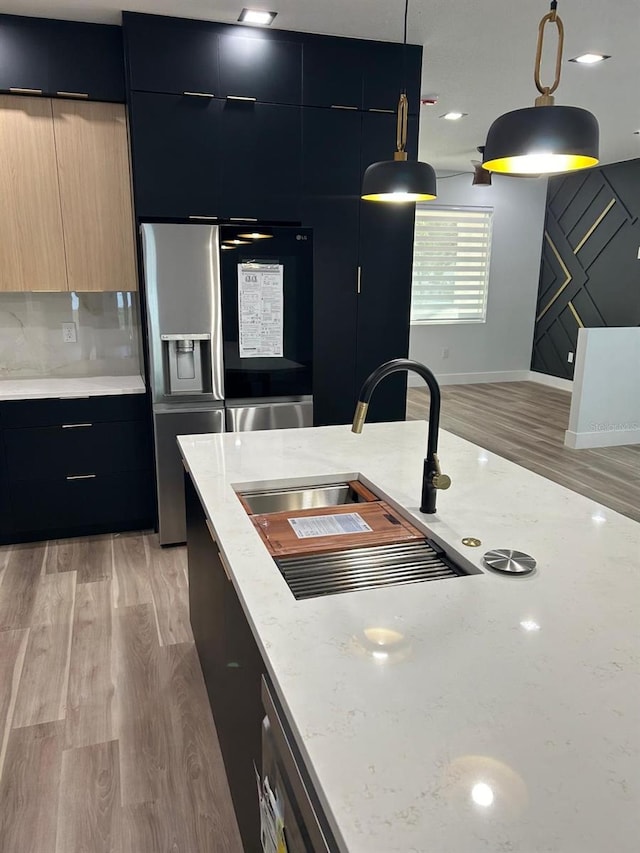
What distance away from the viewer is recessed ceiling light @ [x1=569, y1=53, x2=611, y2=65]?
364 cm

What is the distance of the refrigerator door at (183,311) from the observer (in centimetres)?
312

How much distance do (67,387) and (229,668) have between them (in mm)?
2347

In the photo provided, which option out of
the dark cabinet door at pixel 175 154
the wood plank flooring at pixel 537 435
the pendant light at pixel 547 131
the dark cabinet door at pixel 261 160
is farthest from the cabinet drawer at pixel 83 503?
the wood plank flooring at pixel 537 435

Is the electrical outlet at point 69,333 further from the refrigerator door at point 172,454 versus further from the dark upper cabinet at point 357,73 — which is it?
the dark upper cabinet at point 357,73

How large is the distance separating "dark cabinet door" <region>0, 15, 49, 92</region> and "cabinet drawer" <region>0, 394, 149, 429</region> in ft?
5.19

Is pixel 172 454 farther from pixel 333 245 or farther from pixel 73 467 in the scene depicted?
pixel 333 245

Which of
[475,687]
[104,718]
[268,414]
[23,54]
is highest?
[23,54]

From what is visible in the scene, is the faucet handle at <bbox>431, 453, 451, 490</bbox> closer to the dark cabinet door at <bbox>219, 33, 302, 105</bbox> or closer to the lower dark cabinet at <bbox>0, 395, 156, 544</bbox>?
the lower dark cabinet at <bbox>0, 395, 156, 544</bbox>

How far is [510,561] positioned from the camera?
4.33 feet

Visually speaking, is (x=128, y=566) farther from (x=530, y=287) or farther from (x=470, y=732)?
(x=530, y=287)

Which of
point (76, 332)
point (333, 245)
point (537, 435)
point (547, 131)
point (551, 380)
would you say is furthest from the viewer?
point (551, 380)

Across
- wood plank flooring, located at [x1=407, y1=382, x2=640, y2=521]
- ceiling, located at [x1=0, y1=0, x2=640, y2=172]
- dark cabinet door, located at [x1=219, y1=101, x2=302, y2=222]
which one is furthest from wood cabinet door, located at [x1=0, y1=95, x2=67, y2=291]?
wood plank flooring, located at [x1=407, y1=382, x2=640, y2=521]

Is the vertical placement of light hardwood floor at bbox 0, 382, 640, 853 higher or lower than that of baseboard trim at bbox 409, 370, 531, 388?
lower

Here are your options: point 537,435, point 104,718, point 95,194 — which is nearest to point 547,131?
point 104,718
